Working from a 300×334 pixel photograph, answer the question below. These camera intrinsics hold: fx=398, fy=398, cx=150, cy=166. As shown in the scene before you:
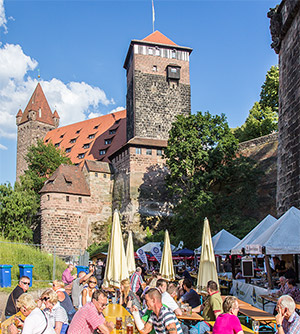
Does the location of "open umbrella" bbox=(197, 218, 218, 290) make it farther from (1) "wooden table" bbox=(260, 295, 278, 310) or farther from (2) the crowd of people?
(2) the crowd of people

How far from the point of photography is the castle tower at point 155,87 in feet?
127

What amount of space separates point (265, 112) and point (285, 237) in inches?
1257

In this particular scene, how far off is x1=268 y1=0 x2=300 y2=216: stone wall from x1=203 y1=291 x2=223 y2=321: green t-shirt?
227 inches

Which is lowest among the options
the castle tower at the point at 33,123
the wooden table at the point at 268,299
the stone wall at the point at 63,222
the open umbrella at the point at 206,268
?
the wooden table at the point at 268,299

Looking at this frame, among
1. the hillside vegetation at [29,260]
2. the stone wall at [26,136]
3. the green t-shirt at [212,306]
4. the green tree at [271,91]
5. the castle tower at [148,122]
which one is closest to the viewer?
the green t-shirt at [212,306]

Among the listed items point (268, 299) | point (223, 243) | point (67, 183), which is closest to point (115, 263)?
point (268, 299)

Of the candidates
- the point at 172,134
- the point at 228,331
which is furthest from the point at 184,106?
the point at 228,331

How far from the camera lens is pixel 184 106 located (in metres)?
40.2

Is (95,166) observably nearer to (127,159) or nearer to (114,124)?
(127,159)

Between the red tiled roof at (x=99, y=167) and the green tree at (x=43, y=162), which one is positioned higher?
the green tree at (x=43, y=162)

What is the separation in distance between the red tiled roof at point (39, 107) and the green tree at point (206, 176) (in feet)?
126

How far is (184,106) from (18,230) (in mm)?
20394

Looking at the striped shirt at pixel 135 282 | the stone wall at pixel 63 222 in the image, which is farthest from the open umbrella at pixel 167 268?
the stone wall at pixel 63 222

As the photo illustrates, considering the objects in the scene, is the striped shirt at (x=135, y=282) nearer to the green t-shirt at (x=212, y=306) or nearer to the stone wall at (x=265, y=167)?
the green t-shirt at (x=212, y=306)
